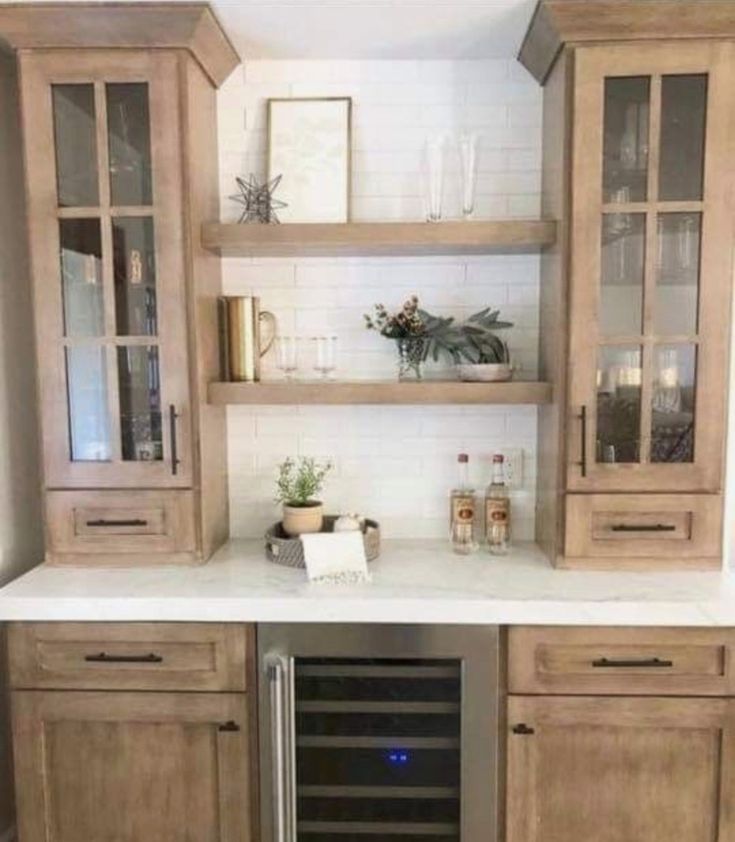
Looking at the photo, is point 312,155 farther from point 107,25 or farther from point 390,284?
point 107,25

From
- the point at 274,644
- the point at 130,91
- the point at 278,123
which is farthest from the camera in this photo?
the point at 278,123

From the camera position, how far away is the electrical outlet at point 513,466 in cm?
221

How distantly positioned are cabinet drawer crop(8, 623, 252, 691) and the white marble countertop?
0.04m

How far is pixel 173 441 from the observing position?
1.89m

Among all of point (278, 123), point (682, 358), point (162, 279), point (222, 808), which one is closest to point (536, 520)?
point (682, 358)

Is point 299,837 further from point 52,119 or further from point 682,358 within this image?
point 52,119

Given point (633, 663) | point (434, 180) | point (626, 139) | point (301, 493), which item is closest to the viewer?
point (633, 663)

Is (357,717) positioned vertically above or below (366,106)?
below

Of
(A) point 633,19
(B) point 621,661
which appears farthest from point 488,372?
(A) point 633,19

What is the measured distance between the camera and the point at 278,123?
2096 millimetres

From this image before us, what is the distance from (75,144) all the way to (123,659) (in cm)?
139

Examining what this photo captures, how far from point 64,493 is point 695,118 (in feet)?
6.57

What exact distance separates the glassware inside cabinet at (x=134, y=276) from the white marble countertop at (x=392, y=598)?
27.5 inches

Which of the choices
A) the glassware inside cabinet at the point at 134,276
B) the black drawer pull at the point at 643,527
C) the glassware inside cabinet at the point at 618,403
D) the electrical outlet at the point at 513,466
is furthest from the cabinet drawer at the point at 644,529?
the glassware inside cabinet at the point at 134,276
